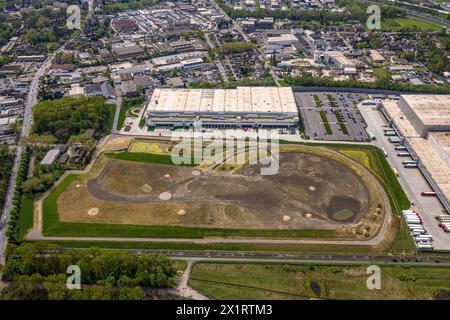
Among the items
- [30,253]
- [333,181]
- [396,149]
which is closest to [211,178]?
[333,181]

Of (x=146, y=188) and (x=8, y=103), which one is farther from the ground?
(x=146, y=188)

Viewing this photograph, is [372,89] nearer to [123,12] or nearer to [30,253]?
[30,253]

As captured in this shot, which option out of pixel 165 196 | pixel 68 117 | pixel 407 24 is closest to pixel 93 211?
pixel 165 196

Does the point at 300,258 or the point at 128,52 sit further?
the point at 128,52

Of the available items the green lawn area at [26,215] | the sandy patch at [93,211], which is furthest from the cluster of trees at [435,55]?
the green lawn area at [26,215]

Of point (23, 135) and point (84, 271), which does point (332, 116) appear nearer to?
point (84, 271)

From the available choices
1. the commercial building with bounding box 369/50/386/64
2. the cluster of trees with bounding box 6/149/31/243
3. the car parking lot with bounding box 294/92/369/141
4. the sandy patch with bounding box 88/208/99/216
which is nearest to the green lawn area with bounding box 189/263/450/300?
the sandy patch with bounding box 88/208/99/216

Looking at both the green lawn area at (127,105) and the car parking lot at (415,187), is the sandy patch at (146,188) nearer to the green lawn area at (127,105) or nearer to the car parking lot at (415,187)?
the green lawn area at (127,105)
